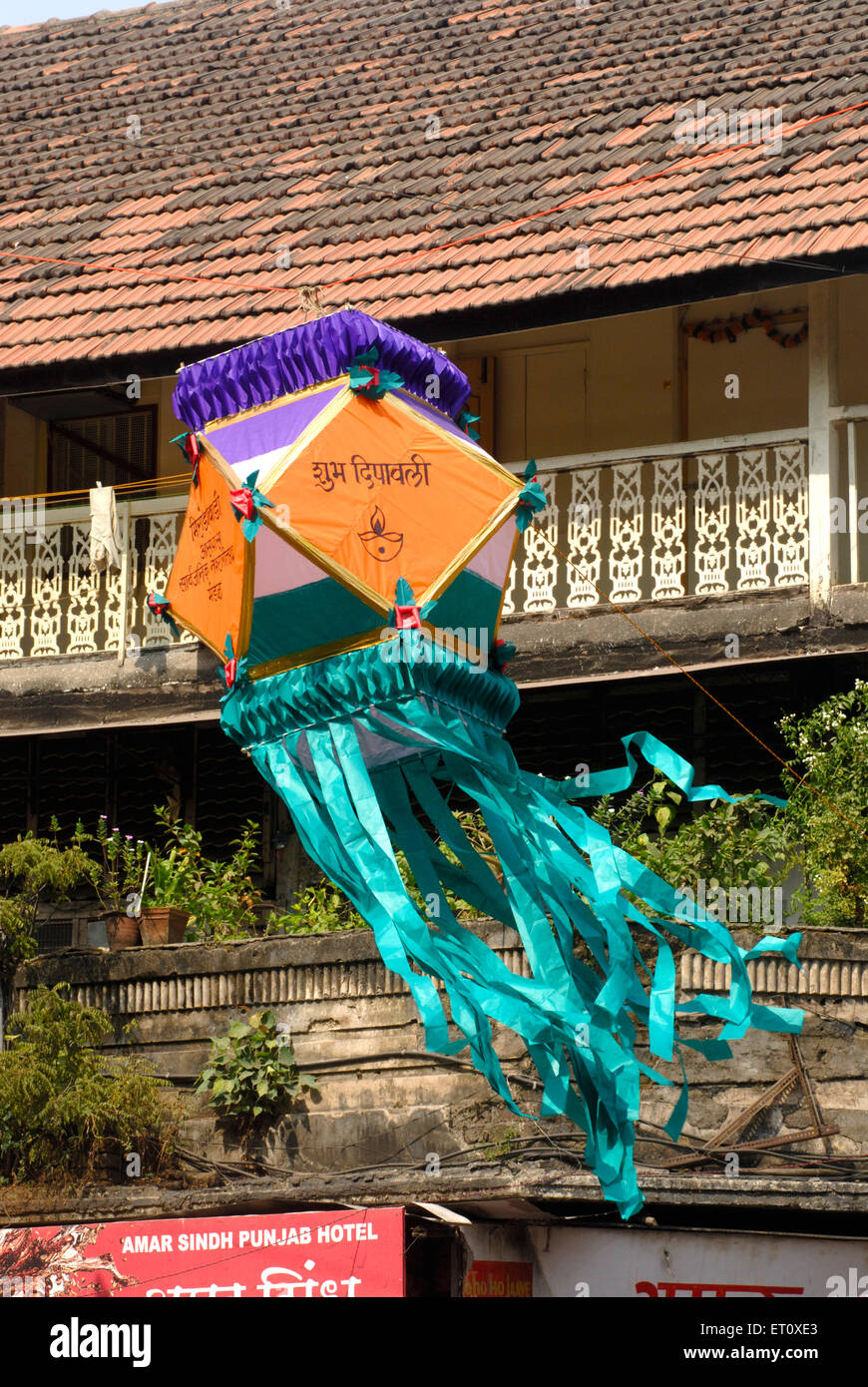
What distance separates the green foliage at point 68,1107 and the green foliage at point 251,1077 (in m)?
0.31

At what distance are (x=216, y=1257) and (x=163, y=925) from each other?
9.86ft

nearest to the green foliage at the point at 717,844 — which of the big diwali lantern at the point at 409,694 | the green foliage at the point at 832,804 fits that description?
the green foliage at the point at 832,804

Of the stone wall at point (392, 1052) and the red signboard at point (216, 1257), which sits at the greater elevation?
the stone wall at point (392, 1052)

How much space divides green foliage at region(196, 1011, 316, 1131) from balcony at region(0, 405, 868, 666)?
288 cm

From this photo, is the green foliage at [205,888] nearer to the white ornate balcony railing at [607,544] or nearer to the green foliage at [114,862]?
the green foliage at [114,862]

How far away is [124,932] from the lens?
12.4 m

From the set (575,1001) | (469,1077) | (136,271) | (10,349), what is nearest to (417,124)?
(136,271)

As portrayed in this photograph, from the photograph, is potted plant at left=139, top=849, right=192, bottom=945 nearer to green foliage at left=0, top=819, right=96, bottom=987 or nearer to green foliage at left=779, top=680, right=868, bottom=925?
green foliage at left=0, top=819, right=96, bottom=987

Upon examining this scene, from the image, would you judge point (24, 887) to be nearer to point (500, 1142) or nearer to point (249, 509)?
point (500, 1142)

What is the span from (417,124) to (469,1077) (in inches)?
291

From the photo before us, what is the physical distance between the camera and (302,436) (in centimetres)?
855

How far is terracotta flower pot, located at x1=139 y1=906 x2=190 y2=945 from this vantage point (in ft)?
40.3

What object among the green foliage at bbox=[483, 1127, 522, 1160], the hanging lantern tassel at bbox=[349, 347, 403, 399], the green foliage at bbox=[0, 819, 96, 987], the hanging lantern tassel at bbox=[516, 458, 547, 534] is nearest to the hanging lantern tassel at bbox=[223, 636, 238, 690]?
the hanging lantern tassel at bbox=[349, 347, 403, 399]

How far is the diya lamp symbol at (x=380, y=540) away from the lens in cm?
844
